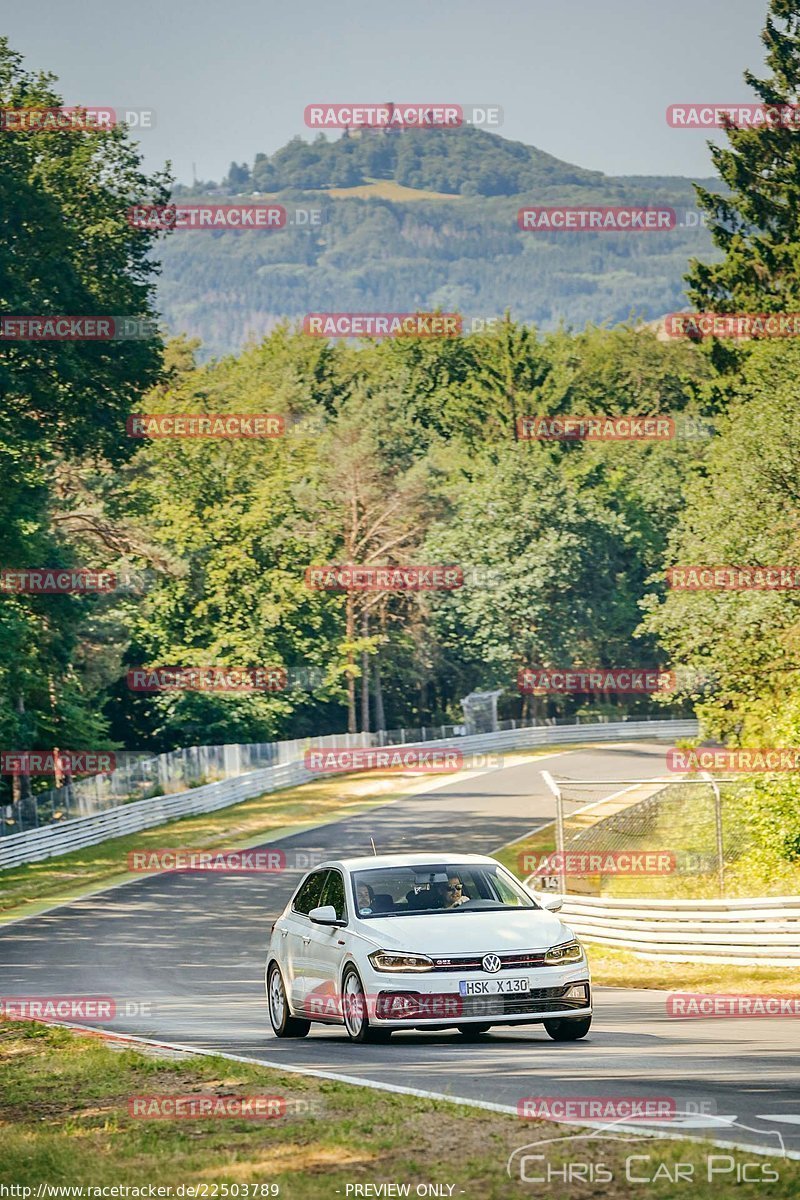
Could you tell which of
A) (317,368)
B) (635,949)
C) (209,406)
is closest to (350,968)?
(635,949)

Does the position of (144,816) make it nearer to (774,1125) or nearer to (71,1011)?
(71,1011)

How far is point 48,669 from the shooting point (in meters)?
48.4

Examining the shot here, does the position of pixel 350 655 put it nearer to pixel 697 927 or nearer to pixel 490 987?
pixel 697 927

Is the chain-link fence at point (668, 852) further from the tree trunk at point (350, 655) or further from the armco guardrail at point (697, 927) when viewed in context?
the tree trunk at point (350, 655)

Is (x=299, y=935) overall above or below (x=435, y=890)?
below

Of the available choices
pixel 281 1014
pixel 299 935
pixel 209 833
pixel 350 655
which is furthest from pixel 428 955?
pixel 350 655

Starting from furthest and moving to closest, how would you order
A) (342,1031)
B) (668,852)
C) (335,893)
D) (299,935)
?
(668,852)
(342,1031)
(299,935)
(335,893)

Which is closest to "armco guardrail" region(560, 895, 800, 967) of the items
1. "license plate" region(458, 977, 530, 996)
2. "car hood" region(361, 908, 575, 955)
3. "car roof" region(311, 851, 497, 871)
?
"car roof" region(311, 851, 497, 871)

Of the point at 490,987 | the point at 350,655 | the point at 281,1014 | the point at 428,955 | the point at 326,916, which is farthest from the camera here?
the point at 350,655

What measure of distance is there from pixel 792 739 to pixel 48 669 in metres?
27.5

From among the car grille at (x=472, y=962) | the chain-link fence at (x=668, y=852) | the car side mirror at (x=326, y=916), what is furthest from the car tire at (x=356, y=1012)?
the chain-link fence at (x=668, y=852)

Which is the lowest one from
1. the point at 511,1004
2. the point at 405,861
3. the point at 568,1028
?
the point at 568,1028

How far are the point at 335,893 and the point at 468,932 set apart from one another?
1.75 m

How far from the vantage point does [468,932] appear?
12.6 m
